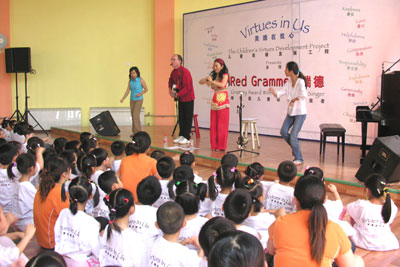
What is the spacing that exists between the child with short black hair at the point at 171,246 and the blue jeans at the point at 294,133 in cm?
349

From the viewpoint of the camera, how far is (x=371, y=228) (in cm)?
300

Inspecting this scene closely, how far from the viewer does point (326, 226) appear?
1.81 m

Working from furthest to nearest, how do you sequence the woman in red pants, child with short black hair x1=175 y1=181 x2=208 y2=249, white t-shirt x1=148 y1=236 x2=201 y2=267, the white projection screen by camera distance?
1. the white projection screen
2. the woman in red pants
3. child with short black hair x1=175 y1=181 x2=208 y2=249
4. white t-shirt x1=148 y1=236 x2=201 y2=267

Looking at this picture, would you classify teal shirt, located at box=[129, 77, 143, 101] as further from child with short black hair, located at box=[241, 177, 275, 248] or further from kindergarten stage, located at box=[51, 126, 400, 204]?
child with short black hair, located at box=[241, 177, 275, 248]

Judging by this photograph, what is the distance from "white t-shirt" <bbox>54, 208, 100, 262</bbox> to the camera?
2.36 m

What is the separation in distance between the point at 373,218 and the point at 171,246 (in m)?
1.74

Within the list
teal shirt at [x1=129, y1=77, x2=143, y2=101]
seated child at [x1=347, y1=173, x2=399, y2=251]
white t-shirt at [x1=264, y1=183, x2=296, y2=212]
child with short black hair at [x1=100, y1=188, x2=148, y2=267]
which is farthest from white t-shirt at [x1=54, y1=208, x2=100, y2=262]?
teal shirt at [x1=129, y1=77, x2=143, y2=101]

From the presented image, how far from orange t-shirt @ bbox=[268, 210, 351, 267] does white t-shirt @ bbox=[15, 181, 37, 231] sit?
2073mm

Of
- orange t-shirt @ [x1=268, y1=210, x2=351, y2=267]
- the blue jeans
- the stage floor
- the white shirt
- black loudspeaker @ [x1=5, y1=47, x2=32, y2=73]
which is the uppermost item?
black loudspeaker @ [x1=5, y1=47, x2=32, y2=73]

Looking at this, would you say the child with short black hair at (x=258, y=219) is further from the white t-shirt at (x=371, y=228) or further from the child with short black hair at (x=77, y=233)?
the child with short black hair at (x=77, y=233)

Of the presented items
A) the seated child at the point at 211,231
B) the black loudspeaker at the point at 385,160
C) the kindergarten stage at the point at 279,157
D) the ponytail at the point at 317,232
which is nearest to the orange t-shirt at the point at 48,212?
the seated child at the point at 211,231

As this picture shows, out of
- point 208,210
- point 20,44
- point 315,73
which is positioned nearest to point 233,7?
point 315,73

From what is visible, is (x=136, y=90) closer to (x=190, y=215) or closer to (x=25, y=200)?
(x=25, y=200)

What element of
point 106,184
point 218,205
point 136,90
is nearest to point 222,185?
point 218,205
